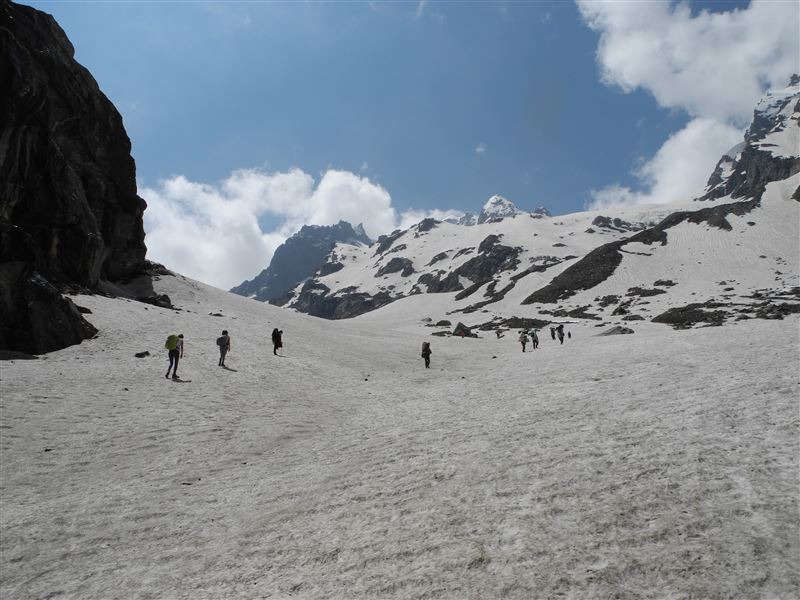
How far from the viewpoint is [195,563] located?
762 cm

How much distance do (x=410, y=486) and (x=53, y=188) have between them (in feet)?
141

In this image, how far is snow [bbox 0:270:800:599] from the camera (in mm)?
6373

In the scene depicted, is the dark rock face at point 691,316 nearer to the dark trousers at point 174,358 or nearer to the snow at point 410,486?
the snow at point 410,486

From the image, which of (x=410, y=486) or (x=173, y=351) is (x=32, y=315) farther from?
(x=410, y=486)

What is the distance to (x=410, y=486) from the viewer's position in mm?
9461

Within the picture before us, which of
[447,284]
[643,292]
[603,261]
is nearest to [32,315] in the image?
[643,292]

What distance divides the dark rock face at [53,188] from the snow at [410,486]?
5594 mm

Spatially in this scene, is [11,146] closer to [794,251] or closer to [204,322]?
[204,322]

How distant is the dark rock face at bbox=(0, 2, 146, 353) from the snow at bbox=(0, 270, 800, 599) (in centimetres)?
559

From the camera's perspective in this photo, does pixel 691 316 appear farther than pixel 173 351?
Yes

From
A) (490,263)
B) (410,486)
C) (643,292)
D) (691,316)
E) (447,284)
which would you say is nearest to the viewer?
(410,486)

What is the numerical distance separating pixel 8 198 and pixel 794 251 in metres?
131

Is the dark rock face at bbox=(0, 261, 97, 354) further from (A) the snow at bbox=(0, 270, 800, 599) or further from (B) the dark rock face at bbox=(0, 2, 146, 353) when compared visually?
(A) the snow at bbox=(0, 270, 800, 599)

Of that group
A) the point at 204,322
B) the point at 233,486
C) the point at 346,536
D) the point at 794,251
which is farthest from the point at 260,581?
the point at 794,251
